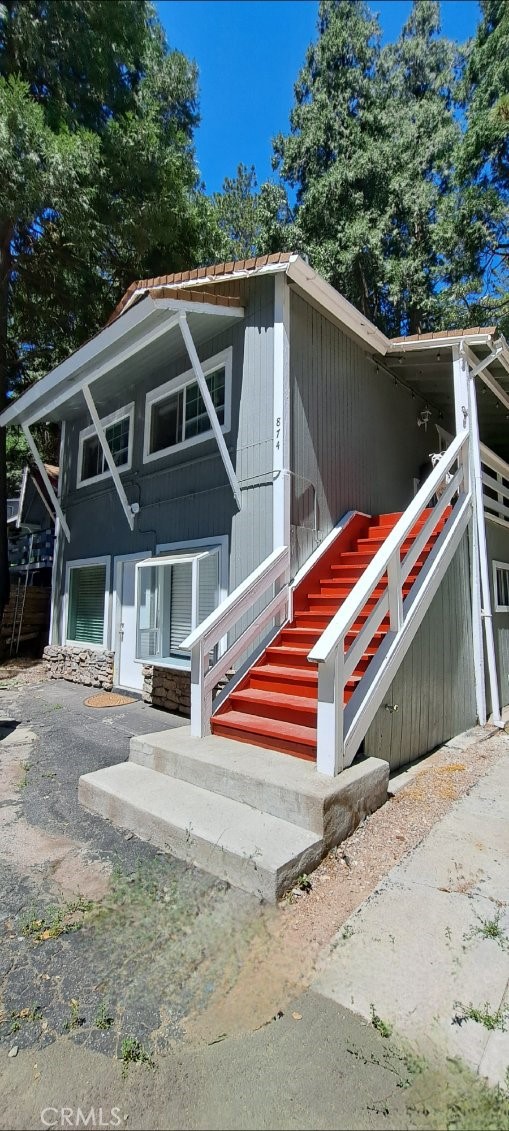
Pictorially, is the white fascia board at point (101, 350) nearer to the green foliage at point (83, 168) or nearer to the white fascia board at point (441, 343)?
the white fascia board at point (441, 343)

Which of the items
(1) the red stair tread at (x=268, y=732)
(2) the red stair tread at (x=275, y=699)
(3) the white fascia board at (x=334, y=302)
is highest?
(3) the white fascia board at (x=334, y=302)

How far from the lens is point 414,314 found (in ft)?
48.4

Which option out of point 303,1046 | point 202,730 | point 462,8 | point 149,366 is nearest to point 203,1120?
point 303,1046

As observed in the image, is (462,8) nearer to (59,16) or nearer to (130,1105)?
(59,16)

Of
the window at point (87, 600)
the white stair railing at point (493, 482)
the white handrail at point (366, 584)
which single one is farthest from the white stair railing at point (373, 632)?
the window at point (87, 600)

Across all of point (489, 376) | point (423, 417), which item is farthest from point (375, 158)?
point (489, 376)

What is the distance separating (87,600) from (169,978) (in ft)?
26.7

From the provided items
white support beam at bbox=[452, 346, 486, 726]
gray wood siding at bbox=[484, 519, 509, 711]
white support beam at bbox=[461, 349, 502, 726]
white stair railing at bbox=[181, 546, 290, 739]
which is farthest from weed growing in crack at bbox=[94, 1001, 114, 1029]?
gray wood siding at bbox=[484, 519, 509, 711]

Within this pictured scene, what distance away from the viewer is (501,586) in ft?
23.9

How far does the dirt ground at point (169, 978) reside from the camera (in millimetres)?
1604

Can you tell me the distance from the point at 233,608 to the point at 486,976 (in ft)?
9.71

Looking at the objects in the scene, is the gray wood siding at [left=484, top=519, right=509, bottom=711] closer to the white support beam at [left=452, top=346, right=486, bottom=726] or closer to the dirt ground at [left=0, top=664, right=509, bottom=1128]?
the white support beam at [left=452, top=346, right=486, bottom=726]

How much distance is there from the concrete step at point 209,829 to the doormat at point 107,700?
3.58m

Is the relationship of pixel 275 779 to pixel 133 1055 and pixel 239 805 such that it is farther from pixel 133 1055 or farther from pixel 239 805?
pixel 133 1055
